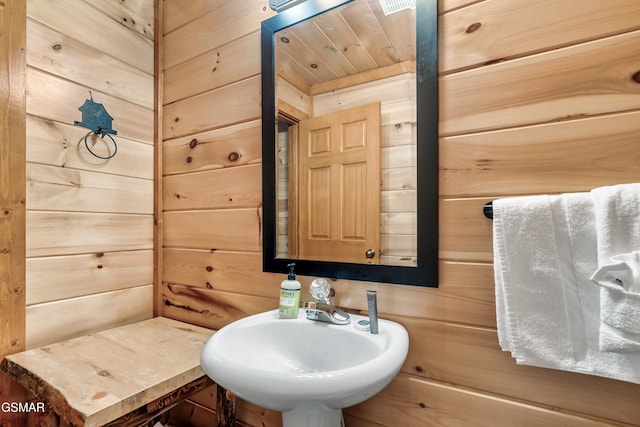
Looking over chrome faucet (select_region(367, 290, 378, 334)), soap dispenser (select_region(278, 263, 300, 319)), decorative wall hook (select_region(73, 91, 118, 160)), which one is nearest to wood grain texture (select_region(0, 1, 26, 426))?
decorative wall hook (select_region(73, 91, 118, 160))

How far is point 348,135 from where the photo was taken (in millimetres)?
995

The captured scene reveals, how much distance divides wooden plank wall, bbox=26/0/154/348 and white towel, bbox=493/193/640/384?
1.40m

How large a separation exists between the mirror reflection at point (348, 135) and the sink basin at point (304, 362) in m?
0.23

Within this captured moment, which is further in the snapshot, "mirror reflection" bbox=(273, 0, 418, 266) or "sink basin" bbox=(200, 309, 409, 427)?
"mirror reflection" bbox=(273, 0, 418, 266)

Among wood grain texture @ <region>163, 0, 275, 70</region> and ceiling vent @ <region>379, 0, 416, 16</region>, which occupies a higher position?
wood grain texture @ <region>163, 0, 275, 70</region>

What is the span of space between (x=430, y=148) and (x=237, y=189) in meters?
0.73

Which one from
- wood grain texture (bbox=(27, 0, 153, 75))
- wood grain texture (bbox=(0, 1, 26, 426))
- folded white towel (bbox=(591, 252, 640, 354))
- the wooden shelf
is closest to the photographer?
folded white towel (bbox=(591, 252, 640, 354))

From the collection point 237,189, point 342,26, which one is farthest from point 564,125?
point 237,189

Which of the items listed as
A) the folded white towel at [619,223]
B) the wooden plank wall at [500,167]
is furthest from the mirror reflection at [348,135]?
the folded white towel at [619,223]

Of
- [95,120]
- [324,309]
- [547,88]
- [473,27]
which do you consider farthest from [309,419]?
[95,120]

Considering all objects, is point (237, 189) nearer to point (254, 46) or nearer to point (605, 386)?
point (254, 46)

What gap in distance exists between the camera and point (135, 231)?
4.50ft

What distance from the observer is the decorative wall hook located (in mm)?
1189
